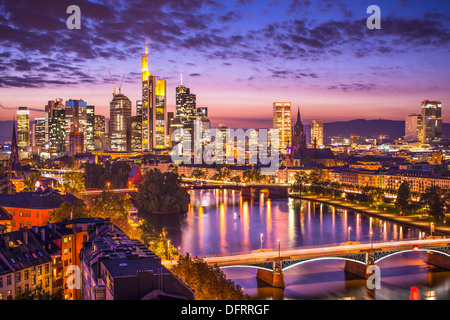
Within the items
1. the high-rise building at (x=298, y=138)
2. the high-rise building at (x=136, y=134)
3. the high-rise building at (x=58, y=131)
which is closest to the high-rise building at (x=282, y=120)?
the high-rise building at (x=136, y=134)

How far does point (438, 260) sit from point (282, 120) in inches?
3859

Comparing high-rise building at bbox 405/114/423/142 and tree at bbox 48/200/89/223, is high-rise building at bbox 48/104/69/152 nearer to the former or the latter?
high-rise building at bbox 405/114/423/142

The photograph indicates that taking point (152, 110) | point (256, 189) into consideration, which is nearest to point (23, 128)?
point (152, 110)

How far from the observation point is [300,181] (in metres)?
43.5

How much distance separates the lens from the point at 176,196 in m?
31.2

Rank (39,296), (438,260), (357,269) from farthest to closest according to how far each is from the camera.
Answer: (438,260)
(357,269)
(39,296)

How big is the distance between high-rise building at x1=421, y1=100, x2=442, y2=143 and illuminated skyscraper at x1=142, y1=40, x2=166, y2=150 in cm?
6538

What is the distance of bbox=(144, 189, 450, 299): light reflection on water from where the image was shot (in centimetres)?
1372

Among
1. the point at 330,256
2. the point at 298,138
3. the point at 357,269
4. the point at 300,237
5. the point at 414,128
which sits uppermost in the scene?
the point at 414,128

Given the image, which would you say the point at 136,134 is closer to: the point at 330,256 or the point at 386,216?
the point at 386,216

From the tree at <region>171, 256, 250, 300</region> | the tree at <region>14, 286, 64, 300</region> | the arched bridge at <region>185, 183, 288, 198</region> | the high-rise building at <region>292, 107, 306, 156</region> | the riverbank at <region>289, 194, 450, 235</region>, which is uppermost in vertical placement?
the high-rise building at <region>292, 107, 306, 156</region>

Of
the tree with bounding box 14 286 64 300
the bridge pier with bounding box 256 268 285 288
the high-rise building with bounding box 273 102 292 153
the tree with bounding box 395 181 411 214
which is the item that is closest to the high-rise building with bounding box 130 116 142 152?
the high-rise building with bounding box 273 102 292 153

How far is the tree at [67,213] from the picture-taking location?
15.6m
